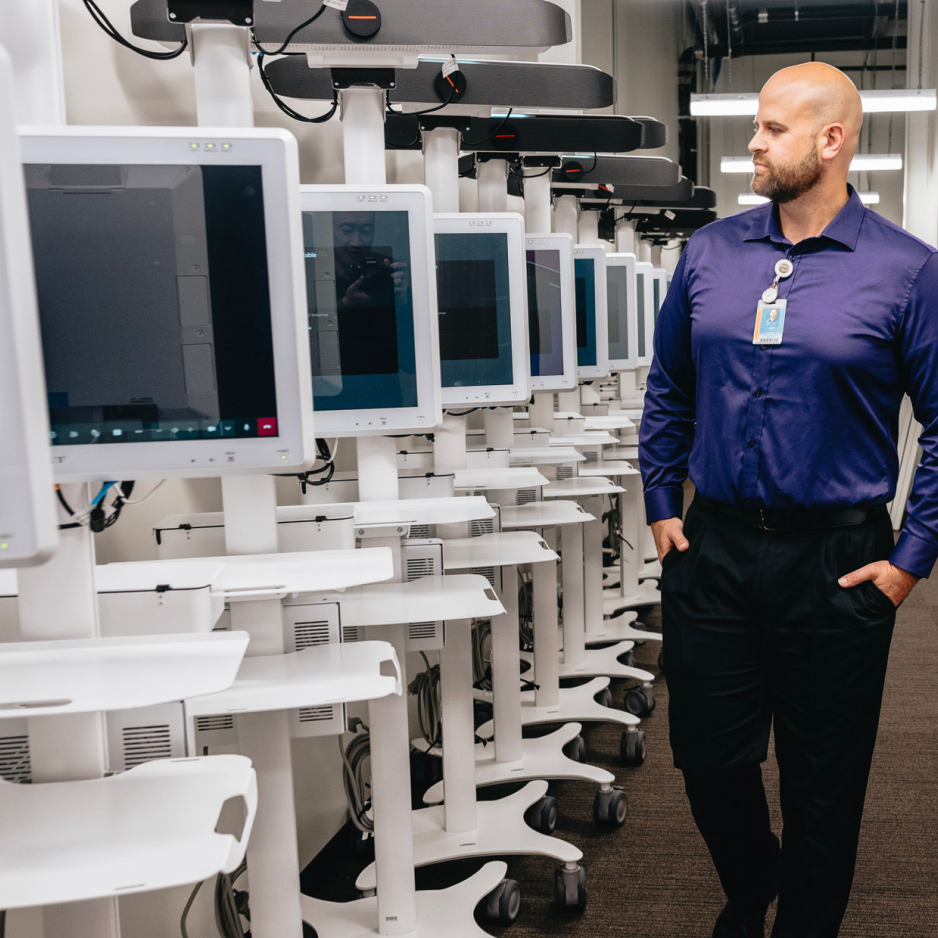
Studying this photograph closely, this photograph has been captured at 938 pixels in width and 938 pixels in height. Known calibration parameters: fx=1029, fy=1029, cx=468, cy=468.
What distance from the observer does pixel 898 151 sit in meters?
12.9

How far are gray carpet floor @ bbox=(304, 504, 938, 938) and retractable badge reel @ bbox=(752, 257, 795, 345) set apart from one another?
1525 mm

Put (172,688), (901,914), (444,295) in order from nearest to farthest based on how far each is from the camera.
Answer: (172,688) → (901,914) → (444,295)

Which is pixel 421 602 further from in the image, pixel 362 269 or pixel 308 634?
pixel 362 269

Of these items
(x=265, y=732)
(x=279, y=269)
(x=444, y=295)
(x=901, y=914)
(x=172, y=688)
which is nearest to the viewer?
(x=172, y=688)

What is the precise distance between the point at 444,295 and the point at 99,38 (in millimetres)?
1033

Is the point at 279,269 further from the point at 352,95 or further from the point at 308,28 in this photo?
the point at 352,95

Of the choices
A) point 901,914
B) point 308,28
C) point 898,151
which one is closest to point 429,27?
point 308,28

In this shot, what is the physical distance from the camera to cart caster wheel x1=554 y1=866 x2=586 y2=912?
271cm

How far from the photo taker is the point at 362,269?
7.07 ft

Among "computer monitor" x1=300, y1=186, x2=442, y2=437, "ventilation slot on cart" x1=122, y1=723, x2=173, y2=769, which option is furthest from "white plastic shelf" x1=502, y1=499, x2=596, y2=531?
"ventilation slot on cart" x1=122, y1=723, x2=173, y2=769

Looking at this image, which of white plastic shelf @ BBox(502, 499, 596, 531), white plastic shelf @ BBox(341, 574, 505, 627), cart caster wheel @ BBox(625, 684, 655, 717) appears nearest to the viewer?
white plastic shelf @ BBox(341, 574, 505, 627)

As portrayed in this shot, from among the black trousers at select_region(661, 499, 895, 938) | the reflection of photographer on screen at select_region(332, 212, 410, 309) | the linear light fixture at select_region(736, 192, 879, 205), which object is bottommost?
the black trousers at select_region(661, 499, 895, 938)

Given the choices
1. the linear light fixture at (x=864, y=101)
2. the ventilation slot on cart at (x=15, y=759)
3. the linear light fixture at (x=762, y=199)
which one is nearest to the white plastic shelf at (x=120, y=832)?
the ventilation slot on cart at (x=15, y=759)

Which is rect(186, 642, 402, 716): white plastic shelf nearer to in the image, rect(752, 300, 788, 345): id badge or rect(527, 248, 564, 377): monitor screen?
rect(752, 300, 788, 345): id badge
